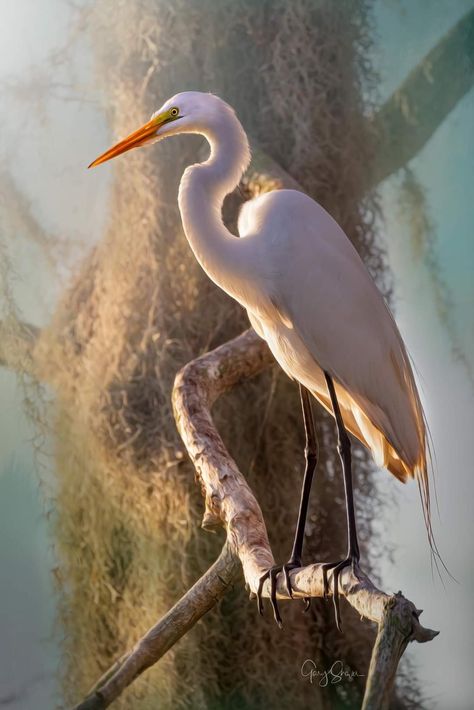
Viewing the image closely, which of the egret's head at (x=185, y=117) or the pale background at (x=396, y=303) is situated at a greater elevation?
the egret's head at (x=185, y=117)

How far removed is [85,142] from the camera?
7.55ft

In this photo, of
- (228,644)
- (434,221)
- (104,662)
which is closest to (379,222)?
(434,221)

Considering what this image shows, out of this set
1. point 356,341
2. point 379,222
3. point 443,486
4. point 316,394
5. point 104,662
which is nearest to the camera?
point 356,341

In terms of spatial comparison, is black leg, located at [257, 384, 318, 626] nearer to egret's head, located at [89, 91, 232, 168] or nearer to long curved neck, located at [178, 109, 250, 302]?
long curved neck, located at [178, 109, 250, 302]

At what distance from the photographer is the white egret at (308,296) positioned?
1451 mm

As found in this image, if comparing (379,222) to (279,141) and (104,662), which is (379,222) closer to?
(279,141)

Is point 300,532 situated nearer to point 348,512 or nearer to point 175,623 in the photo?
point 348,512

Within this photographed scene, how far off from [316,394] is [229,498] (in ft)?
0.73
